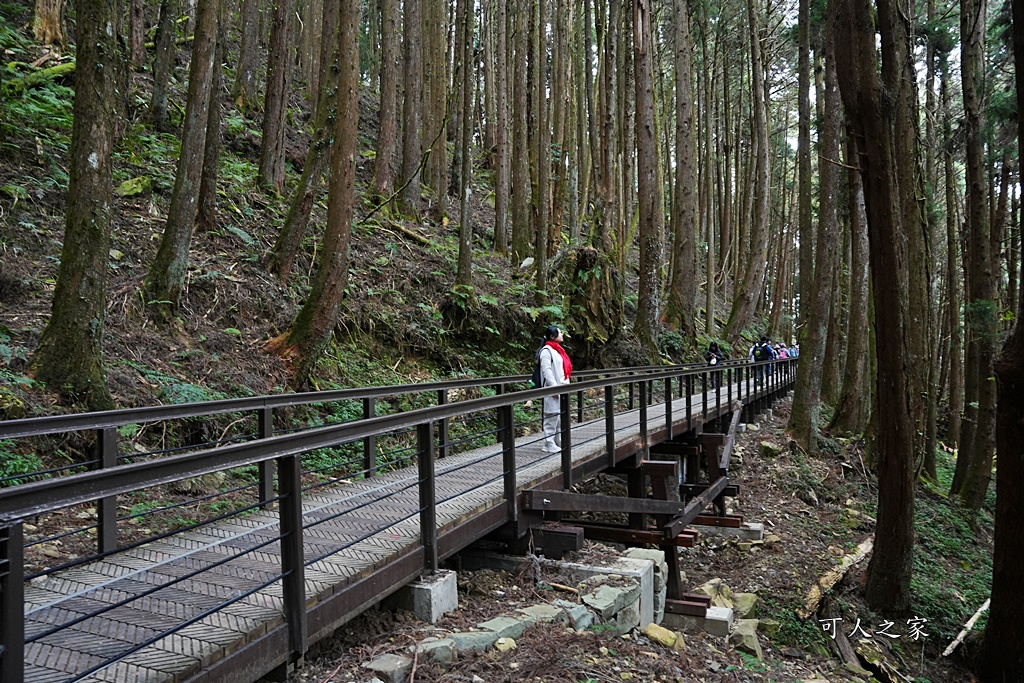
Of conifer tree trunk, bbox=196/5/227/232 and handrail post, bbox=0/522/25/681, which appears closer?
handrail post, bbox=0/522/25/681

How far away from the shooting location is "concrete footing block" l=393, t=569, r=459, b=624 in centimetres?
457

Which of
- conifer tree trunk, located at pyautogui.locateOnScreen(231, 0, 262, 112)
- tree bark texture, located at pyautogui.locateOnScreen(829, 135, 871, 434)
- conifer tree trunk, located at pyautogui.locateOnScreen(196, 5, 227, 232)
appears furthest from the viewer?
conifer tree trunk, located at pyautogui.locateOnScreen(231, 0, 262, 112)

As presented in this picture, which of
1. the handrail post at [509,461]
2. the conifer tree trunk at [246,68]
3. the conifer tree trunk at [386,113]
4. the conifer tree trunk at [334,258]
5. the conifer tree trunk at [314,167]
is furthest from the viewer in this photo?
the conifer tree trunk at [246,68]

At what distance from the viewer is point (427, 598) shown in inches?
180

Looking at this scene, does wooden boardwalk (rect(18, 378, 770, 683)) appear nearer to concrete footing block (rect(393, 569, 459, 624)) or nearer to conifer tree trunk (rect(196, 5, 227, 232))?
concrete footing block (rect(393, 569, 459, 624))

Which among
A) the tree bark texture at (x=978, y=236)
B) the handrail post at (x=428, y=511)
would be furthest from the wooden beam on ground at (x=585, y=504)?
the tree bark texture at (x=978, y=236)

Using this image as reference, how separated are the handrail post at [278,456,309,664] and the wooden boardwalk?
0.26 feet

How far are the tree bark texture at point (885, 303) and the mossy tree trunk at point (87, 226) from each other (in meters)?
8.53

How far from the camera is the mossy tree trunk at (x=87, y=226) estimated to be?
675 cm

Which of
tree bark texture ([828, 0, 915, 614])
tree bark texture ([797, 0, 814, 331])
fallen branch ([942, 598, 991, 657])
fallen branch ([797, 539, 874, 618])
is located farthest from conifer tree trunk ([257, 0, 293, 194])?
fallen branch ([942, 598, 991, 657])

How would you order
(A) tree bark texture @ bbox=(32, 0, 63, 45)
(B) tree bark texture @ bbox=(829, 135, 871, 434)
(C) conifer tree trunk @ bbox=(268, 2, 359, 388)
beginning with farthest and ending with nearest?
(B) tree bark texture @ bbox=(829, 135, 871, 434) < (A) tree bark texture @ bbox=(32, 0, 63, 45) < (C) conifer tree trunk @ bbox=(268, 2, 359, 388)

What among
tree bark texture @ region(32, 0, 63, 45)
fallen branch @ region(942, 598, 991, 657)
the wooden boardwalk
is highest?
tree bark texture @ region(32, 0, 63, 45)

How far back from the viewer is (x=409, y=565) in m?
4.59

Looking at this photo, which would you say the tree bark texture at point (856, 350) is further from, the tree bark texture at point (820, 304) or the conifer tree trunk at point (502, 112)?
the conifer tree trunk at point (502, 112)
